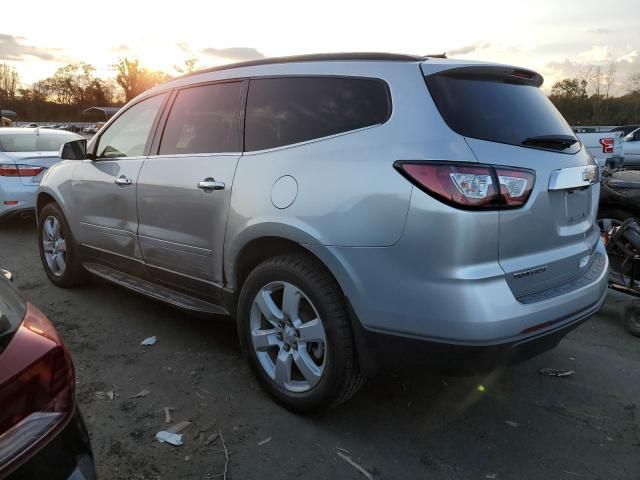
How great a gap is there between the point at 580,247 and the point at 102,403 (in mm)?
2759

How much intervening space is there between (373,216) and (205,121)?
1.65 meters

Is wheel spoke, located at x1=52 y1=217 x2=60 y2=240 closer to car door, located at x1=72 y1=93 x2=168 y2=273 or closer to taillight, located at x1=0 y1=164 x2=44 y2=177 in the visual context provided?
car door, located at x1=72 y1=93 x2=168 y2=273

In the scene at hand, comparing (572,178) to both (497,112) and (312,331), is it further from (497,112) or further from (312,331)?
(312,331)

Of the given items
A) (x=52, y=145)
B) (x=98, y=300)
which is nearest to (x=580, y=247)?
(x=98, y=300)

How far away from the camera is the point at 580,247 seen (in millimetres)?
2766

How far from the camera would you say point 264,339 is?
2971 millimetres

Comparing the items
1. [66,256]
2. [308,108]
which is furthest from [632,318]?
[66,256]

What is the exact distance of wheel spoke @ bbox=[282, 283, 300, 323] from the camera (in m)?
2.77

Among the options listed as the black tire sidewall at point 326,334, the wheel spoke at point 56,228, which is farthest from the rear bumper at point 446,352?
the wheel spoke at point 56,228

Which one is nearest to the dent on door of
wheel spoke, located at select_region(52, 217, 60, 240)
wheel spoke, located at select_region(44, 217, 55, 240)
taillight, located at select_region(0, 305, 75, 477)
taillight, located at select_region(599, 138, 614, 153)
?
wheel spoke, located at select_region(52, 217, 60, 240)

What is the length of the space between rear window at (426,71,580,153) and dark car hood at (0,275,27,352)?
184 centimetres

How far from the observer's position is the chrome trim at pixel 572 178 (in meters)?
2.51

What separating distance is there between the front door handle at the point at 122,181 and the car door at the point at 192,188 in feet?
0.48

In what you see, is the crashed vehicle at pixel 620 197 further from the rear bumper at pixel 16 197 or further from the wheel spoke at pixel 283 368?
the rear bumper at pixel 16 197
